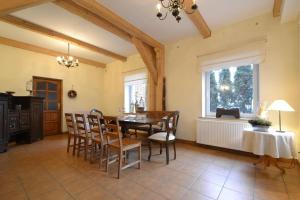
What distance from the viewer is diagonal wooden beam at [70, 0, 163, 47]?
106 inches

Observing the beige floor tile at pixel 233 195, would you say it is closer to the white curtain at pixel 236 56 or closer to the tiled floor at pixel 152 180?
the tiled floor at pixel 152 180

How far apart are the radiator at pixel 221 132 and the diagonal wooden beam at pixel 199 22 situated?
2.04m

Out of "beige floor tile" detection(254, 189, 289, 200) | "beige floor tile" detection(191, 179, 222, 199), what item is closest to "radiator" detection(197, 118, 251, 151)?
"beige floor tile" detection(254, 189, 289, 200)

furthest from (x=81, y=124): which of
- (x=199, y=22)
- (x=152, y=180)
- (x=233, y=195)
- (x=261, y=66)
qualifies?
(x=261, y=66)

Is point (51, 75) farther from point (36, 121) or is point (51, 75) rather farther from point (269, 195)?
point (269, 195)

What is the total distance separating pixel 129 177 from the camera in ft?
7.47

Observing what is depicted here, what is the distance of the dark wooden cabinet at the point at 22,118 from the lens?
11.6 ft

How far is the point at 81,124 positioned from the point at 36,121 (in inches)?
88.2

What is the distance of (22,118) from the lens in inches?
162

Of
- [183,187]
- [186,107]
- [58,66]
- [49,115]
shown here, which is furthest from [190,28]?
[49,115]

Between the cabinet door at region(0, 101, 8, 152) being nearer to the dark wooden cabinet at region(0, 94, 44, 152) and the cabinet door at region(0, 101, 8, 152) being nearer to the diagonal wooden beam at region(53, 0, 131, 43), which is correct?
the dark wooden cabinet at region(0, 94, 44, 152)

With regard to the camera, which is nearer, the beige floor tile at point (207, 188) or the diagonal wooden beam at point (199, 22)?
the beige floor tile at point (207, 188)

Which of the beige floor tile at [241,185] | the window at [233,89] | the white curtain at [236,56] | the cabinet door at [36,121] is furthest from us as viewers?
the cabinet door at [36,121]

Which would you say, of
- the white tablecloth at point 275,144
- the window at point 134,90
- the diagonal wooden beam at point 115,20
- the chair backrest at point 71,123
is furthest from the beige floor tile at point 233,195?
the window at point 134,90
